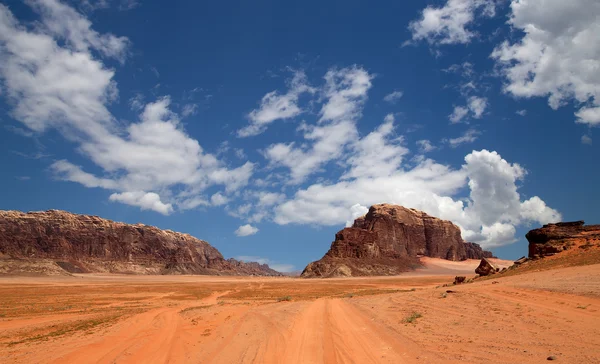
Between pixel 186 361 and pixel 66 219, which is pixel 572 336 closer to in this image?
pixel 186 361

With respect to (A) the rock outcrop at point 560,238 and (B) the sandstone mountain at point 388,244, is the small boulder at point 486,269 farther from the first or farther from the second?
(B) the sandstone mountain at point 388,244

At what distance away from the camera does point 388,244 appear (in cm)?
16562

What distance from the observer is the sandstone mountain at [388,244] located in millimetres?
119000

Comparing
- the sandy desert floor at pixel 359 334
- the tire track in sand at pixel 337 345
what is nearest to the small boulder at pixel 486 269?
the sandy desert floor at pixel 359 334

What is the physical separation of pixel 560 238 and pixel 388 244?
13749 cm

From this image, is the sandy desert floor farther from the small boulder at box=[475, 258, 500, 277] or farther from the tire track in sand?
the small boulder at box=[475, 258, 500, 277]

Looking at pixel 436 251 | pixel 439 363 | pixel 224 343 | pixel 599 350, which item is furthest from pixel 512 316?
pixel 436 251

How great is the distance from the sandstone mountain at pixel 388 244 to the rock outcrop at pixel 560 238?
79.9 m

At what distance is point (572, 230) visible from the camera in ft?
104

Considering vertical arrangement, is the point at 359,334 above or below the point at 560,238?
below

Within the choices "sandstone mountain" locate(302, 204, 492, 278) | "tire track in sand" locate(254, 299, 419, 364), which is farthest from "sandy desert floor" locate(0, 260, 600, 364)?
"sandstone mountain" locate(302, 204, 492, 278)

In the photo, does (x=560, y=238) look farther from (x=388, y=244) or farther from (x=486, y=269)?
(x=388, y=244)

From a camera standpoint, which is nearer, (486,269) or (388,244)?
(486,269)

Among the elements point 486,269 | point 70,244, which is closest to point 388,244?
point 486,269
